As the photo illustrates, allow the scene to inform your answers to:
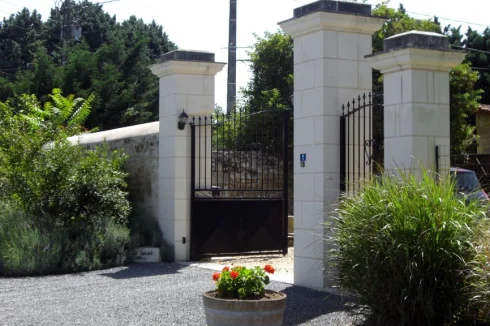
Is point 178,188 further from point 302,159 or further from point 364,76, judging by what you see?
point 364,76

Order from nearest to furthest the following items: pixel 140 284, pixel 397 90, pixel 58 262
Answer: pixel 397 90
pixel 140 284
pixel 58 262

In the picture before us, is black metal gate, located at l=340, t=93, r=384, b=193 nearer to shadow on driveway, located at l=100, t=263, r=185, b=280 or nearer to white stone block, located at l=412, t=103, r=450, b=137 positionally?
white stone block, located at l=412, t=103, r=450, b=137

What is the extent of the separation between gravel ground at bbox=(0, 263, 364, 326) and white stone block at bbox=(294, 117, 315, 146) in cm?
193

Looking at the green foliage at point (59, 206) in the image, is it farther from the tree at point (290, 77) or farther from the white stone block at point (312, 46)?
the tree at point (290, 77)

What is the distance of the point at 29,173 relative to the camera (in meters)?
12.6

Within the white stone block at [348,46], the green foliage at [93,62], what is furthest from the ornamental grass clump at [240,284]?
the green foliage at [93,62]

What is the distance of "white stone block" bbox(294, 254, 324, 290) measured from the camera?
912 centimetres

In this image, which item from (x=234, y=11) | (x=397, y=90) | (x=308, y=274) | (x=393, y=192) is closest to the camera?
(x=393, y=192)

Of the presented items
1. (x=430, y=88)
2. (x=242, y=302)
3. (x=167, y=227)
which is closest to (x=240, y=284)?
(x=242, y=302)

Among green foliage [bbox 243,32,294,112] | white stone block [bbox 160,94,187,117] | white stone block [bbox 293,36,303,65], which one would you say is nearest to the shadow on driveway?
white stone block [bbox 160,94,187,117]

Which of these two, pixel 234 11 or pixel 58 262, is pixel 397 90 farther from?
pixel 234 11

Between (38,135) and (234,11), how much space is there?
36.3ft

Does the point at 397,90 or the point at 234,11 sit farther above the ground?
the point at 234,11

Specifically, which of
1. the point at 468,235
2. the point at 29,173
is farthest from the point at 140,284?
the point at 468,235
